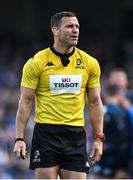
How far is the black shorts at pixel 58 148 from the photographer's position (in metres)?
9.15

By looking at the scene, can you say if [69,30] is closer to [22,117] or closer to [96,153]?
[22,117]

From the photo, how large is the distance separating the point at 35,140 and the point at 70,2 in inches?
622

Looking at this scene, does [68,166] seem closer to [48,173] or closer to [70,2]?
[48,173]

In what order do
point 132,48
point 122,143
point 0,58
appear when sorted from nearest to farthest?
point 122,143
point 0,58
point 132,48

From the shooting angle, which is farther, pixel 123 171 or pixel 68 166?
pixel 123 171

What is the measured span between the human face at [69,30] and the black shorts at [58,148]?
34.5 inches

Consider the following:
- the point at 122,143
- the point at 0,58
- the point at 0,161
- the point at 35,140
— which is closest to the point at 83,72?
the point at 35,140

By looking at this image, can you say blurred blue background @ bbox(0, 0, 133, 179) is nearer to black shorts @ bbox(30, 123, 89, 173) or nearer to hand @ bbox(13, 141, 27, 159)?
black shorts @ bbox(30, 123, 89, 173)

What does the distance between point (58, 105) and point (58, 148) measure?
1.44 feet

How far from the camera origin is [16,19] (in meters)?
24.2

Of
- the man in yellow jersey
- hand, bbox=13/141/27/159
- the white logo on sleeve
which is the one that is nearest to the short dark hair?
the man in yellow jersey

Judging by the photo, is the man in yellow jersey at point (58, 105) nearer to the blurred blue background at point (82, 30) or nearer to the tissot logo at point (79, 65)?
the tissot logo at point (79, 65)

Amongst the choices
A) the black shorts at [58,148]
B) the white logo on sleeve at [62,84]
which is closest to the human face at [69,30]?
the white logo on sleeve at [62,84]

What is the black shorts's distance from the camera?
915cm
